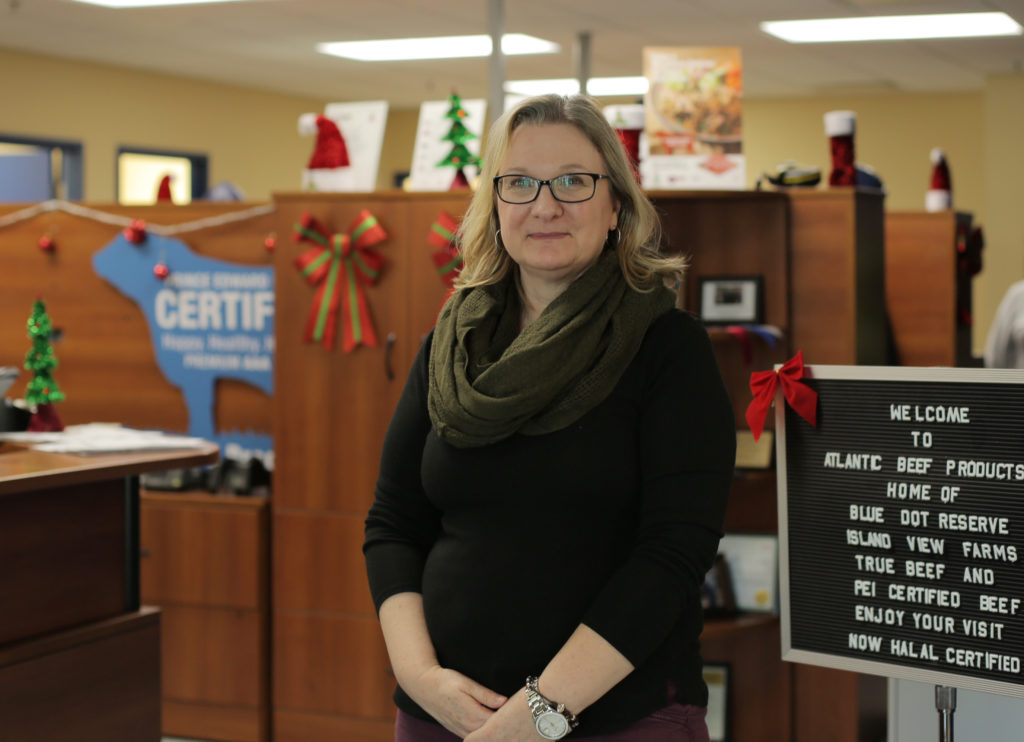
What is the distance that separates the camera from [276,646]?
3.80 metres

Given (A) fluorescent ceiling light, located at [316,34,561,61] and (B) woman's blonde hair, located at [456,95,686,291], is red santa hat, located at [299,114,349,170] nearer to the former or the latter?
(B) woman's blonde hair, located at [456,95,686,291]

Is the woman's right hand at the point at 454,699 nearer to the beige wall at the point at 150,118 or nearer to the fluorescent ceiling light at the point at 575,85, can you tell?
the beige wall at the point at 150,118

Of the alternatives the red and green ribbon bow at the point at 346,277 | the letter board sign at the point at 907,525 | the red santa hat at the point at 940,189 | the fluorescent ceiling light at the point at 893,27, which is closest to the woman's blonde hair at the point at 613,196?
the letter board sign at the point at 907,525

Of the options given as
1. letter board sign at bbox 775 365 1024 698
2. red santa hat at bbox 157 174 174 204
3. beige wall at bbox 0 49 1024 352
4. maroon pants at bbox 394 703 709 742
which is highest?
beige wall at bbox 0 49 1024 352

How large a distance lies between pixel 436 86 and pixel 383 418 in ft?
23.6

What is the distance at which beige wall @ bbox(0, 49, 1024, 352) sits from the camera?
9023mm

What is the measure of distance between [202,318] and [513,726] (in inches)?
117

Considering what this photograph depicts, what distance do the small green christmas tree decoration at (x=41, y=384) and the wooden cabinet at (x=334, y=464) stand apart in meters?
0.85

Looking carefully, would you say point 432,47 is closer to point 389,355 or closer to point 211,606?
point 389,355

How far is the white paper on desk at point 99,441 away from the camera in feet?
8.53

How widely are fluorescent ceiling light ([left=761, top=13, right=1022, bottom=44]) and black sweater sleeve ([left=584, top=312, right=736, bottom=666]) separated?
6.36m

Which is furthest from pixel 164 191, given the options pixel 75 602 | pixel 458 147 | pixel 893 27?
pixel 893 27

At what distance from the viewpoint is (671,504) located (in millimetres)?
1541

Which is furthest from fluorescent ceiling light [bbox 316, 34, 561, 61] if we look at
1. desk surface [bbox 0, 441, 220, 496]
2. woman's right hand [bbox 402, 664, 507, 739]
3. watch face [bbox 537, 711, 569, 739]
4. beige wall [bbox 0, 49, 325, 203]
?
watch face [bbox 537, 711, 569, 739]
